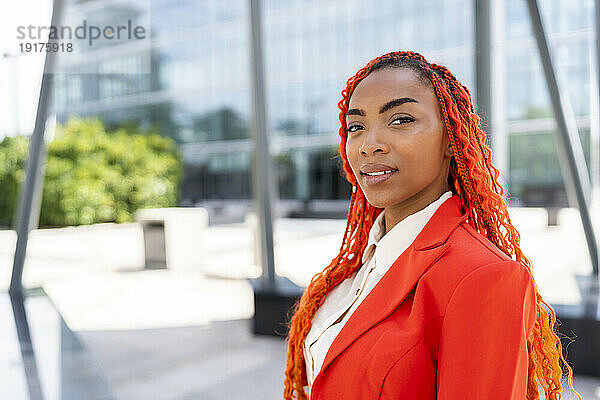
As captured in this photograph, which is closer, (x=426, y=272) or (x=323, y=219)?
(x=426, y=272)

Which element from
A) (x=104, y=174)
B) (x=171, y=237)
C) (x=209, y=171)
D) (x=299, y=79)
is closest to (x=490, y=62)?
(x=299, y=79)

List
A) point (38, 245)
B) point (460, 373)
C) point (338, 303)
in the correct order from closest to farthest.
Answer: point (460, 373) < point (338, 303) < point (38, 245)

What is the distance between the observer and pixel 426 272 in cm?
96

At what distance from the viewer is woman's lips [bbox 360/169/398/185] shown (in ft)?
3.51

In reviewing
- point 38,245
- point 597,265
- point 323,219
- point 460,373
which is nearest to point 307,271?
point 323,219

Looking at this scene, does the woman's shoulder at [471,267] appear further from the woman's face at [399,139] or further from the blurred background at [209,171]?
the blurred background at [209,171]

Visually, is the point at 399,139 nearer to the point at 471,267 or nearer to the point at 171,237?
the point at 471,267

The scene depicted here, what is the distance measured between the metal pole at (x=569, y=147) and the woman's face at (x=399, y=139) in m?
3.66

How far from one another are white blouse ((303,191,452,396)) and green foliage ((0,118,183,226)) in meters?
6.43

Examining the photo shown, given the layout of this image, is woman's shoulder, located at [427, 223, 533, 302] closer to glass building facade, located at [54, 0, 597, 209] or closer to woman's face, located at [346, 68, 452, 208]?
woman's face, located at [346, 68, 452, 208]

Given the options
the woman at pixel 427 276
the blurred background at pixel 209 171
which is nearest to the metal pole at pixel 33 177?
the blurred background at pixel 209 171

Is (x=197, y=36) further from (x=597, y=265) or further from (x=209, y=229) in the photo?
(x=597, y=265)

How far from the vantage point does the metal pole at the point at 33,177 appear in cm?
502

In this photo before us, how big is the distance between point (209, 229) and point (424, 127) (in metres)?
6.89
